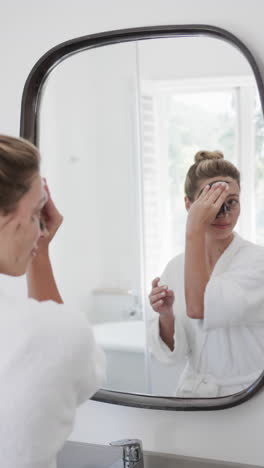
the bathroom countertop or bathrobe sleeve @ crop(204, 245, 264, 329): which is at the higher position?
bathrobe sleeve @ crop(204, 245, 264, 329)

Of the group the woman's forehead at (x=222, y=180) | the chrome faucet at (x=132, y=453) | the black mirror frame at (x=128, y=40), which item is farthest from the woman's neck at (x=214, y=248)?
the chrome faucet at (x=132, y=453)

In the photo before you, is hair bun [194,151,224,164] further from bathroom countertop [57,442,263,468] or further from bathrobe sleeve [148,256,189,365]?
bathroom countertop [57,442,263,468]

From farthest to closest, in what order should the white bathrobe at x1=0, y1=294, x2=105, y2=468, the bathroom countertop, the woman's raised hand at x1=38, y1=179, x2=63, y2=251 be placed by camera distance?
the bathroom countertop < the woman's raised hand at x1=38, y1=179, x2=63, y2=251 < the white bathrobe at x1=0, y1=294, x2=105, y2=468

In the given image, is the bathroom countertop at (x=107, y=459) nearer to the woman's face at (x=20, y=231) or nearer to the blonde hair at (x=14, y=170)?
the woman's face at (x=20, y=231)

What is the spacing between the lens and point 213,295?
1.23 metres

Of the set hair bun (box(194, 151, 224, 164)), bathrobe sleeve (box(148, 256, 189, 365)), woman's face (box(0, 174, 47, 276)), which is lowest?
bathrobe sleeve (box(148, 256, 189, 365))

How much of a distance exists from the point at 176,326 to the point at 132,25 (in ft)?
2.16

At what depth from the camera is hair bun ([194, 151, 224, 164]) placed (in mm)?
1215

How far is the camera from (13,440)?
83 centimetres

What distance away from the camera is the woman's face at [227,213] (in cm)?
120

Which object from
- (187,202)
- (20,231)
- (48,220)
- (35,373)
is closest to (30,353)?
(35,373)

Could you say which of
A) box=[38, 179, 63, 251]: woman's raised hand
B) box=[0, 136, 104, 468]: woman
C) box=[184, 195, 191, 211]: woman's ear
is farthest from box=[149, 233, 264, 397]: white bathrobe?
box=[0, 136, 104, 468]: woman

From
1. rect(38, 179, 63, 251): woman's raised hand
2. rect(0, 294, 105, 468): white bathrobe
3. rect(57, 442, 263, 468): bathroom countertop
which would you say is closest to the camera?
rect(0, 294, 105, 468): white bathrobe

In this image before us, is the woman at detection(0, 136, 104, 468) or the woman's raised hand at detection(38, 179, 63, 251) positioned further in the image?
the woman's raised hand at detection(38, 179, 63, 251)
